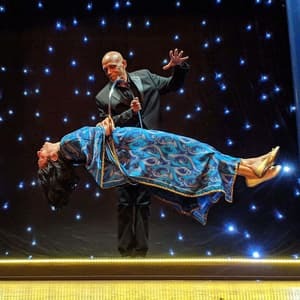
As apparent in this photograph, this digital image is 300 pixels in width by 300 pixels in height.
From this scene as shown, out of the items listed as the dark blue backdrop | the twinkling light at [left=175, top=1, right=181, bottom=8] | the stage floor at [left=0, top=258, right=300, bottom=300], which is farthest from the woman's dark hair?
the twinkling light at [left=175, top=1, right=181, bottom=8]

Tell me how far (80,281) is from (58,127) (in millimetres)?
1688

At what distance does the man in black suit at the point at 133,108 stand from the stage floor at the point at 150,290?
2.17 feet

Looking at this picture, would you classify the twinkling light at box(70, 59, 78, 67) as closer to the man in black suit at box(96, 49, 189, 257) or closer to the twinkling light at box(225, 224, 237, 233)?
the man in black suit at box(96, 49, 189, 257)

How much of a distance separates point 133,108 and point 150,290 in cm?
84

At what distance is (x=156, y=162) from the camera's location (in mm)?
1587

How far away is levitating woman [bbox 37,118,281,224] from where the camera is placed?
1559 millimetres

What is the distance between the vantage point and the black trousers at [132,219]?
1721mm

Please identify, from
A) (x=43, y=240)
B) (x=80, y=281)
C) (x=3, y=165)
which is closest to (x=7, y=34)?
(x=3, y=165)

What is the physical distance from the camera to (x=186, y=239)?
2.49 meters

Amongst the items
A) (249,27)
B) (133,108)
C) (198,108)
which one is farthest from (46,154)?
(249,27)

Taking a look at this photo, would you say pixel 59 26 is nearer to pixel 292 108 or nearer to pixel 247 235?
pixel 292 108

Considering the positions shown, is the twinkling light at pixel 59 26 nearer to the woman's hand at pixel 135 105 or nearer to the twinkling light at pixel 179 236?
the woman's hand at pixel 135 105

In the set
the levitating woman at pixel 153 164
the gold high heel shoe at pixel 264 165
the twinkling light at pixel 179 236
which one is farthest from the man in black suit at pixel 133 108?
the twinkling light at pixel 179 236

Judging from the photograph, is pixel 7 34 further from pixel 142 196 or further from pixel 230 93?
pixel 142 196
